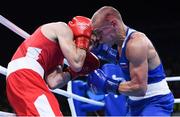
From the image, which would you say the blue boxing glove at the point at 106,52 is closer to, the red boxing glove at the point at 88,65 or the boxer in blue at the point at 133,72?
the boxer in blue at the point at 133,72

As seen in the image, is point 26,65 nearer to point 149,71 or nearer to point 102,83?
point 102,83

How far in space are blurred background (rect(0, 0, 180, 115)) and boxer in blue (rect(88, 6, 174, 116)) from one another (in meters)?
3.31

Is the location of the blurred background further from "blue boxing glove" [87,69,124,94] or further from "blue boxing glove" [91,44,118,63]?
"blue boxing glove" [87,69,124,94]

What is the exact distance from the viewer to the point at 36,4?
6398mm

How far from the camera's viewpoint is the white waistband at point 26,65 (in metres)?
1.65

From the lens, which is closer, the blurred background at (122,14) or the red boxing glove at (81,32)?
the red boxing glove at (81,32)

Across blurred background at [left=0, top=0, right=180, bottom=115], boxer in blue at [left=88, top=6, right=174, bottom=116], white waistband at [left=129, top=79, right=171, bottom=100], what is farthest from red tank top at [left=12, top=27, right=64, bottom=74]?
blurred background at [left=0, top=0, right=180, bottom=115]

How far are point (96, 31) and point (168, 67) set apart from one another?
4.62 meters

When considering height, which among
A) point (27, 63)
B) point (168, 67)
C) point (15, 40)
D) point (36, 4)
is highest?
point (27, 63)

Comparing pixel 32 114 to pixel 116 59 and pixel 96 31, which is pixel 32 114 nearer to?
pixel 96 31

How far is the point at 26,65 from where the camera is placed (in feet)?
5.43

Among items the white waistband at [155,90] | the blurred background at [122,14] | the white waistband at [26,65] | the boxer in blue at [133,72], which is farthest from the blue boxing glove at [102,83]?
the blurred background at [122,14]

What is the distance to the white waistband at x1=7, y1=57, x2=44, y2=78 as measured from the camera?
165cm

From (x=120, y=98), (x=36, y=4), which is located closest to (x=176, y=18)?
(x=36, y=4)
